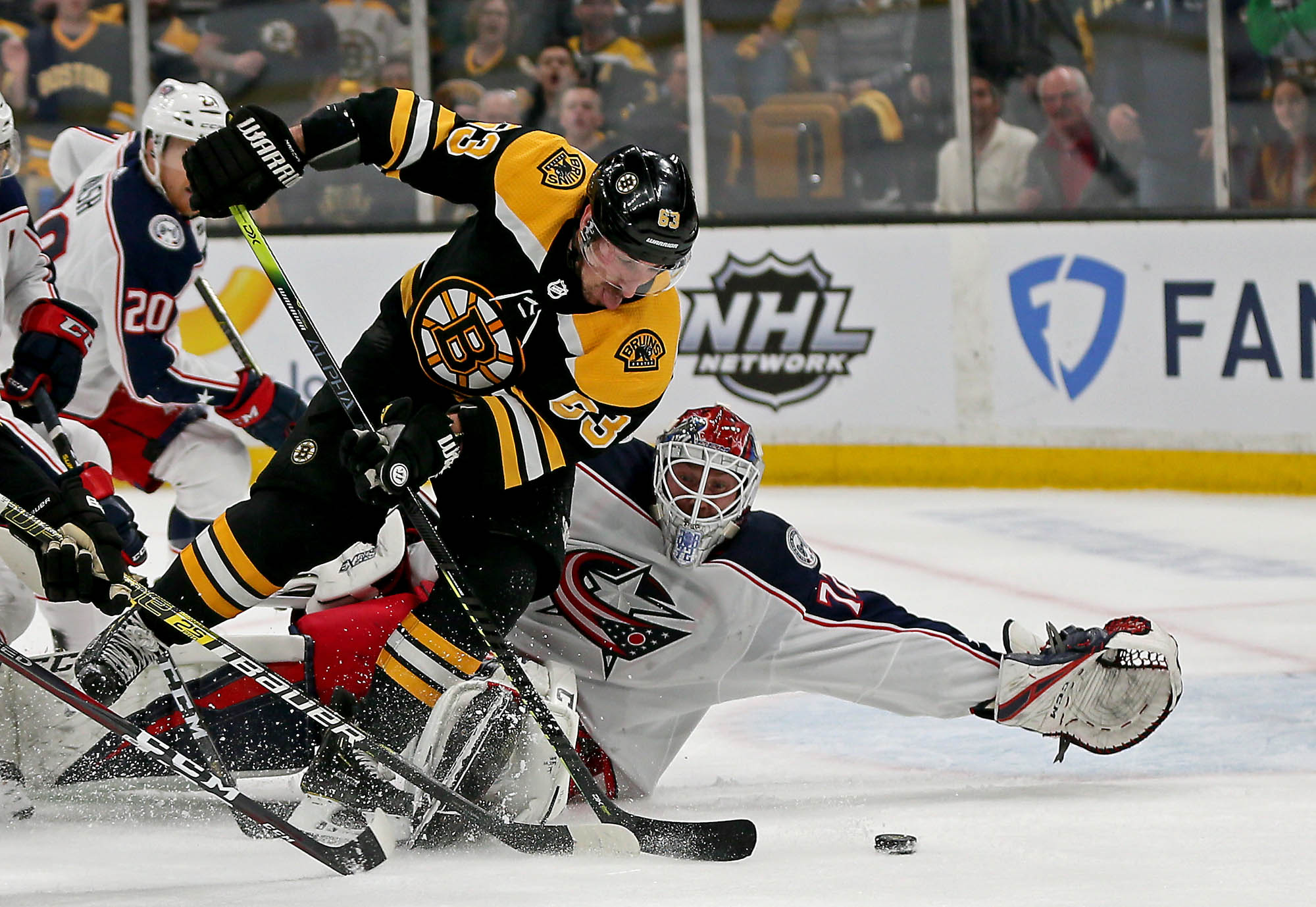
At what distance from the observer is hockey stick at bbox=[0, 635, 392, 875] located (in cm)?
234

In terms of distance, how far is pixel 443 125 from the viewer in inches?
106

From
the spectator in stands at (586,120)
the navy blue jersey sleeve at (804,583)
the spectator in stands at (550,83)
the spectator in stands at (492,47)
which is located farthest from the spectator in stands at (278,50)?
the navy blue jersey sleeve at (804,583)

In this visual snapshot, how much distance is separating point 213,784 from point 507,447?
61cm

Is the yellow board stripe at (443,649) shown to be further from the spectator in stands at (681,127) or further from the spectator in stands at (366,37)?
the spectator in stands at (366,37)

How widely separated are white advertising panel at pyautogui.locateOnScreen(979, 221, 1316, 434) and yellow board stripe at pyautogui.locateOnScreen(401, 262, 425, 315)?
11.0ft

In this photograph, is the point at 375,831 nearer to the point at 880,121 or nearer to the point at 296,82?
the point at 880,121

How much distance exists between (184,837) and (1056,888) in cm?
122

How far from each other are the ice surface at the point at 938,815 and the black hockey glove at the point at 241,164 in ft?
3.01

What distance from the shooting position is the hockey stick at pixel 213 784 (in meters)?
2.34

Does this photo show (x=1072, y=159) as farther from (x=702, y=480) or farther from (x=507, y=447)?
(x=507, y=447)

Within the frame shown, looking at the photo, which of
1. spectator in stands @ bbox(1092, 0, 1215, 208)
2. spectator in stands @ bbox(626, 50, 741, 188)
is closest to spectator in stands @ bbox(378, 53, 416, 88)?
spectator in stands @ bbox(626, 50, 741, 188)

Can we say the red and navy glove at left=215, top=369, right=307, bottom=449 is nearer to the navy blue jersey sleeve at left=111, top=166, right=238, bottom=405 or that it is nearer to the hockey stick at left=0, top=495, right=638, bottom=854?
the navy blue jersey sleeve at left=111, top=166, right=238, bottom=405

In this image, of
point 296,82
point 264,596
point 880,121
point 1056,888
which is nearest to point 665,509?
point 264,596

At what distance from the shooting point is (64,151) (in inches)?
178
